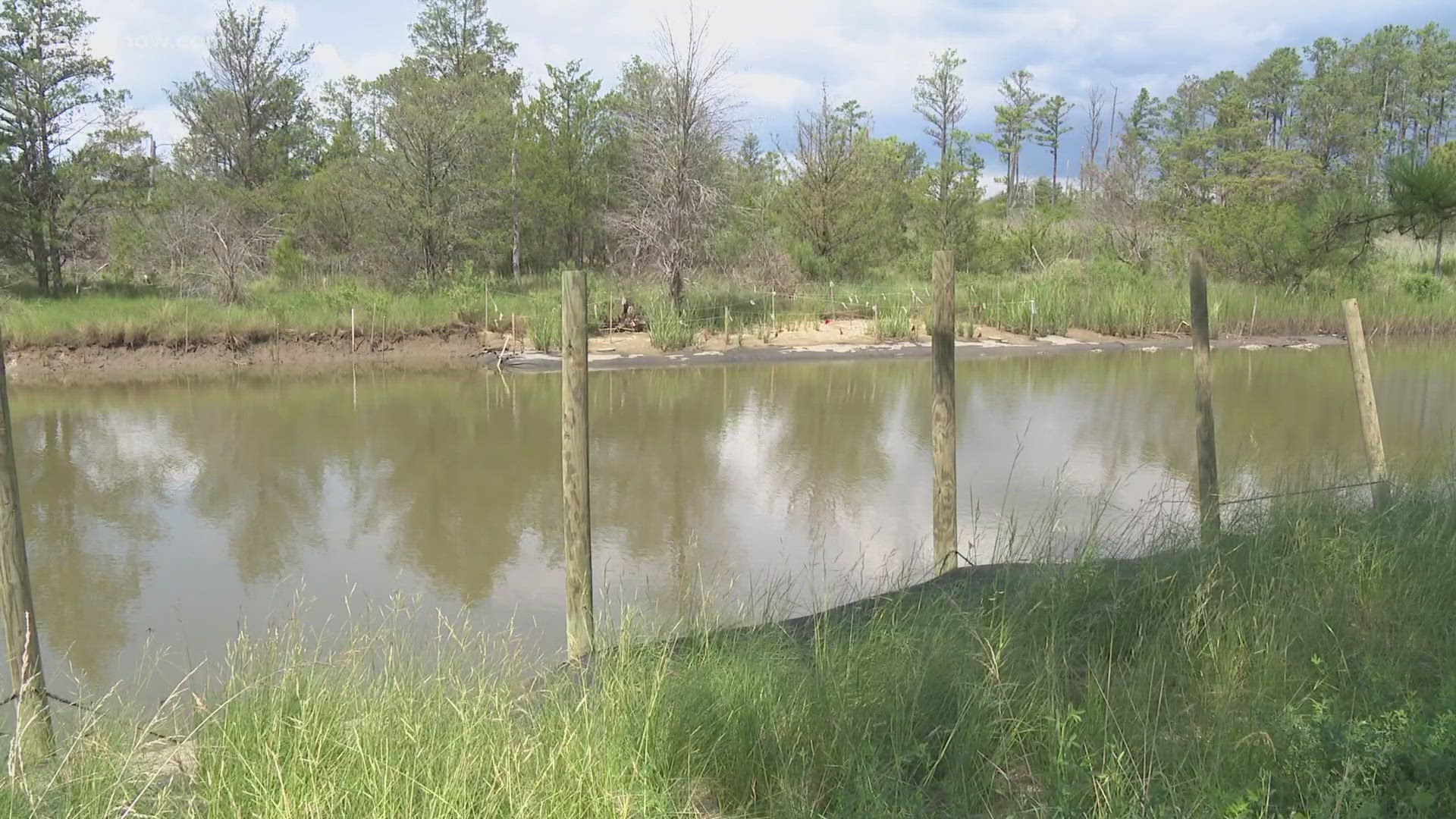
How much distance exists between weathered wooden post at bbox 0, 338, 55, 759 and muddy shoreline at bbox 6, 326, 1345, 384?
15357 millimetres

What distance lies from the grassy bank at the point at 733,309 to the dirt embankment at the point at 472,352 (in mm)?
205

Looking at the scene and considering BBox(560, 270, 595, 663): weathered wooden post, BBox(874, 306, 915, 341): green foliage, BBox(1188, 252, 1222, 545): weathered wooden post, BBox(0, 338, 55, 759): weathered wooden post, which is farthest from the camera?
BBox(874, 306, 915, 341): green foliage

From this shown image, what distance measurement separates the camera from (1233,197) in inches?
1126

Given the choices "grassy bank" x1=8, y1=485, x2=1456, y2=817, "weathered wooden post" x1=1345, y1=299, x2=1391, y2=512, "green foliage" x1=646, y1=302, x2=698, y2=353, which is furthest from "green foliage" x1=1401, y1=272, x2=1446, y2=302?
"grassy bank" x1=8, y1=485, x2=1456, y2=817

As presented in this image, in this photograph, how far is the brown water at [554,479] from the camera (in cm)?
696

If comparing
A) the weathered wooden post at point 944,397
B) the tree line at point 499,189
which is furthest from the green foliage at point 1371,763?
the tree line at point 499,189

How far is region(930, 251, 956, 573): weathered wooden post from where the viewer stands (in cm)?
611

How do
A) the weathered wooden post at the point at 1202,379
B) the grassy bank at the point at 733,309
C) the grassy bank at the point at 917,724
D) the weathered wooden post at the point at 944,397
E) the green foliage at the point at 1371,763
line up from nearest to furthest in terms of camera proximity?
the green foliage at the point at 1371,763 → the grassy bank at the point at 917,724 → the weathered wooden post at the point at 944,397 → the weathered wooden post at the point at 1202,379 → the grassy bank at the point at 733,309

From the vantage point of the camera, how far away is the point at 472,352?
20.7m

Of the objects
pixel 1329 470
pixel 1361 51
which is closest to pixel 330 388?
pixel 1329 470

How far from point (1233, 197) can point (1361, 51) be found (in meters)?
32.4

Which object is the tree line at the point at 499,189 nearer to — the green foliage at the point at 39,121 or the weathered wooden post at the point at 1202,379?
the green foliage at the point at 39,121

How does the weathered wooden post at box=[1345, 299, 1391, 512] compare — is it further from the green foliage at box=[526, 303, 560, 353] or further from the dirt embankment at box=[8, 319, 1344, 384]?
the green foliage at box=[526, 303, 560, 353]

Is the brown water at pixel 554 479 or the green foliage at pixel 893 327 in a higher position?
the green foliage at pixel 893 327
